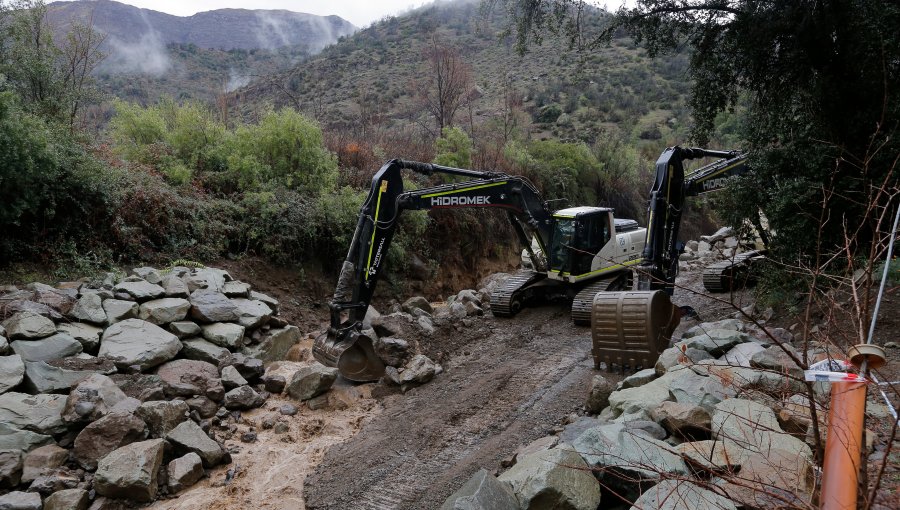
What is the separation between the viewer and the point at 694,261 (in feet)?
62.3

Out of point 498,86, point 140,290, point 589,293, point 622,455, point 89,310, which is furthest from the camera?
point 498,86

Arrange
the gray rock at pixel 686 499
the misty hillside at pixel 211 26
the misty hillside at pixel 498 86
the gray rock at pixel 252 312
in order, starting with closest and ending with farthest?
1. the gray rock at pixel 686 499
2. the gray rock at pixel 252 312
3. the misty hillside at pixel 498 86
4. the misty hillside at pixel 211 26

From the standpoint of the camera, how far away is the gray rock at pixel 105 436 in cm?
587

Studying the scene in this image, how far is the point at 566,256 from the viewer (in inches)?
456

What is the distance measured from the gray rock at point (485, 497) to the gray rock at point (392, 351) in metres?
4.31

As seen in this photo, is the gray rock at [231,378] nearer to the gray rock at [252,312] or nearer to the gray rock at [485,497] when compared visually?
the gray rock at [252,312]

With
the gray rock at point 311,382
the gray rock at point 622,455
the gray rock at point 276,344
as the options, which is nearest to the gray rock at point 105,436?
the gray rock at point 311,382

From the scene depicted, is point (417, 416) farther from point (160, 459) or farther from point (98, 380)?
point (98, 380)

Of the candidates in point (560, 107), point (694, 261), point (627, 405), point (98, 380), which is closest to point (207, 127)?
point (98, 380)

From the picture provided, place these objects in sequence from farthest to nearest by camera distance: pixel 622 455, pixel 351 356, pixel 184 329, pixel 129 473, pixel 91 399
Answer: pixel 184 329, pixel 351 356, pixel 91 399, pixel 129 473, pixel 622 455

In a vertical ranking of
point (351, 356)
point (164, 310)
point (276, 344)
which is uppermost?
point (164, 310)

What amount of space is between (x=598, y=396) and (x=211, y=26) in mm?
65122

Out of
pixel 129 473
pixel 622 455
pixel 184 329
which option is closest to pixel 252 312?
pixel 184 329

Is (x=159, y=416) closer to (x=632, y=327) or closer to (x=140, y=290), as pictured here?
(x=140, y=290)
